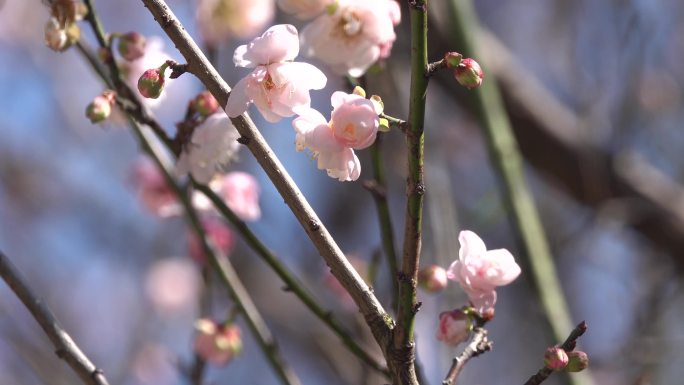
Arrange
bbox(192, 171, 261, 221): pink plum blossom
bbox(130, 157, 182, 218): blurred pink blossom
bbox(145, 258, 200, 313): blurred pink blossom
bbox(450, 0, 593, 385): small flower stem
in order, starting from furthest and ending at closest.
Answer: bbox(145, 258, 200, 313): blurred pink blossom
bbox(450, 0, 593, 385): small flower stem
bbox(130, 157, 182, 218): blurred pink blossom
bbox(192, 171, 261, 221): pink plum blossom

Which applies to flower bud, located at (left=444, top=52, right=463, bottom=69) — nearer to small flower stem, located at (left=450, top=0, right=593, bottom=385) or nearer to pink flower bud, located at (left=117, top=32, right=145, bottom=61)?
pink flower bud, located at (left=117, top=32, right=145, bottom=61)

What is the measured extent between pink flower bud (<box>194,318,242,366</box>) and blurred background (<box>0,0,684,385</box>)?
325mm

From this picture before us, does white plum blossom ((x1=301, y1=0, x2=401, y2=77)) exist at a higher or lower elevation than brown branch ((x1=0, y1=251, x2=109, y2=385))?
higher

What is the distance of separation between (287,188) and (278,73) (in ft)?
0.56

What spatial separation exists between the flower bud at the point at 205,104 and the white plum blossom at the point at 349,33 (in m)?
0.16

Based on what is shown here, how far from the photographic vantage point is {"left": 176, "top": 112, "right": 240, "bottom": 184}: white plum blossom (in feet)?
3.94

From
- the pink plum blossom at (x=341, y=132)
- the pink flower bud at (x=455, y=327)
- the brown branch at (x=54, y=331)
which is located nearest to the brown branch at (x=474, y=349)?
the pink flower bud at (x=455, y=327)

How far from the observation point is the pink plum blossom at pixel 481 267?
1.02 metres

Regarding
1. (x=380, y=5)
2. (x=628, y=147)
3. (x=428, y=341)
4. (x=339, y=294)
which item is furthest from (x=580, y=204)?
(x=380, y=5)

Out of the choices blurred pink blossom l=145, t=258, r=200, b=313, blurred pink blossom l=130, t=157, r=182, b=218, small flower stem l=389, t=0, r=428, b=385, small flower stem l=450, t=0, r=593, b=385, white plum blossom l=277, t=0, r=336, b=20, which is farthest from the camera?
blurred pink blossom l=145, t=258, r=200, b=313

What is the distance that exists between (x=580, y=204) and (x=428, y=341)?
0.74 meters

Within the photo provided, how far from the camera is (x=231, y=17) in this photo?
1.92 m

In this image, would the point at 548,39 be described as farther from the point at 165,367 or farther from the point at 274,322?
the point at 165,367

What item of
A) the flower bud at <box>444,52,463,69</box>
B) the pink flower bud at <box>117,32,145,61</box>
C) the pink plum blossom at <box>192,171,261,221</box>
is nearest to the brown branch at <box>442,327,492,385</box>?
the flower bud at <box>444,52,463,69</box>
